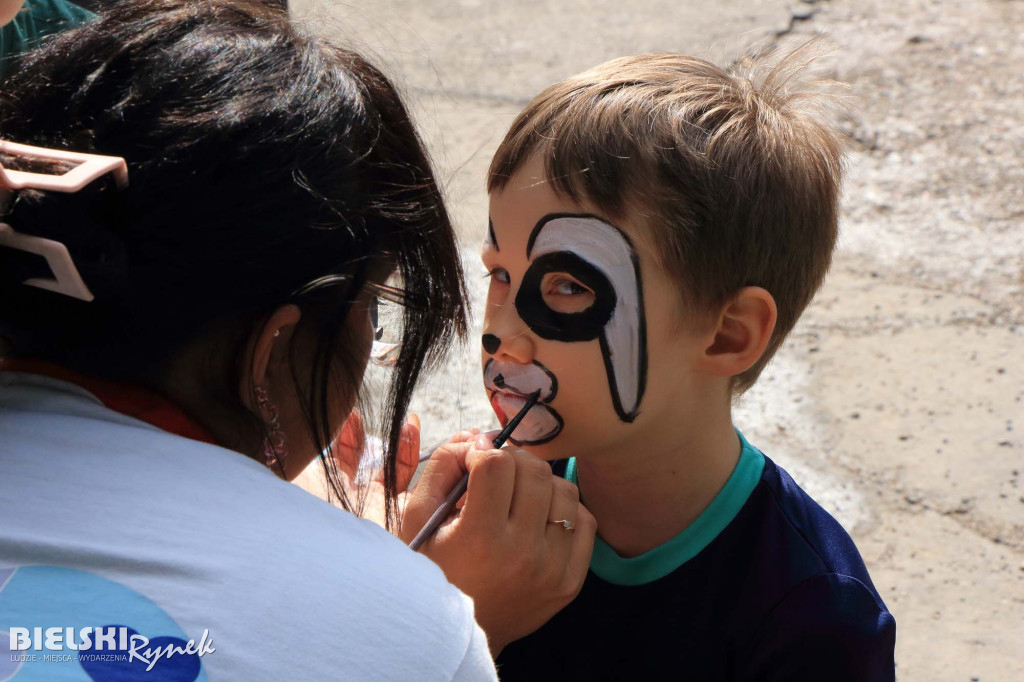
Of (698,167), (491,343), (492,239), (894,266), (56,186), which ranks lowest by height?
(894,266)

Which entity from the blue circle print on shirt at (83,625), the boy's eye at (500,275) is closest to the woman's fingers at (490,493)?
the boy's eye at (500,275)

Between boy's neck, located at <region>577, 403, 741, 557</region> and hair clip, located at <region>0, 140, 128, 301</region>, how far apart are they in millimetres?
743

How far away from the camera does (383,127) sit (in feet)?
3.03

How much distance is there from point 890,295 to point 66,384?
7.39 feet

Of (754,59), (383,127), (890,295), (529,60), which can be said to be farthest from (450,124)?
(383,127)

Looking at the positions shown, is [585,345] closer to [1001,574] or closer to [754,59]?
[754,59]

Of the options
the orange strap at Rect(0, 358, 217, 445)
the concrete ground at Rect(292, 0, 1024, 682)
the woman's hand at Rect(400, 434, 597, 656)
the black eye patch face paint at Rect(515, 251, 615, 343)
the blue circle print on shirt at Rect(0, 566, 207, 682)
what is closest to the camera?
the blue circle print on shirt at Rect(0, 566, 207, 682)

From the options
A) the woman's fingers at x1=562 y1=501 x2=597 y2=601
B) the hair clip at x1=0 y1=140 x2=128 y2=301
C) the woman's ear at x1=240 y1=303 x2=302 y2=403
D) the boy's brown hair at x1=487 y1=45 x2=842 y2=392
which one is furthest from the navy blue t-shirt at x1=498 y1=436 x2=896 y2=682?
the hair clip at x1=0 y1=140 x2=128 y2=301

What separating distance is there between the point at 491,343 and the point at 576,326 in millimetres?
116

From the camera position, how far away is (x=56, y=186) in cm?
72

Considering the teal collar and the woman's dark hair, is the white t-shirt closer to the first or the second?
the woman's dark hair

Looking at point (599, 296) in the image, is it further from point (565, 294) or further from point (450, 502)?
point (450, 502)

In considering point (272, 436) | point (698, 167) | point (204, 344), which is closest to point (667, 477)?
point (698, 167)

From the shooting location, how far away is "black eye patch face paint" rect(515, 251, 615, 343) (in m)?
1.19
